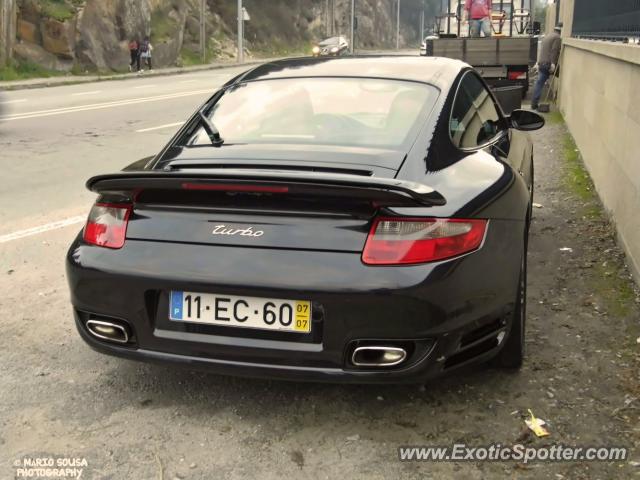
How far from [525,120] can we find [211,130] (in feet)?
7.14

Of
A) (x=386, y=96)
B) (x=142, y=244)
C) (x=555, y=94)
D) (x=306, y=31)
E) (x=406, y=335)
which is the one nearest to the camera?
(x=406, y=335)

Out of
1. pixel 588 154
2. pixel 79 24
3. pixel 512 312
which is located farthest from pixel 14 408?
pixel 79 24

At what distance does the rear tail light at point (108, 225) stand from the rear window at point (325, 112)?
0.66 metres

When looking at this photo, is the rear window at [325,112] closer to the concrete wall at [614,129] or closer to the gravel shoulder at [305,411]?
the gravel shoulder at [305,411]

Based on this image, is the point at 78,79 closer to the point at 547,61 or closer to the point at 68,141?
the point at 68,141

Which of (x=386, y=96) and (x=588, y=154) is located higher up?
(x=386, y=96)

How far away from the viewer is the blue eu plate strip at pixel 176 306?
2.96 metres

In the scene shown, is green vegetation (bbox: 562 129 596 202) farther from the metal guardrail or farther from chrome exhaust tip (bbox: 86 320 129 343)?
chrome exhaust tip (bbox: 86 320 129 343)

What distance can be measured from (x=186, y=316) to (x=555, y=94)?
1570 cm

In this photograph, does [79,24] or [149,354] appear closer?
[149,354]

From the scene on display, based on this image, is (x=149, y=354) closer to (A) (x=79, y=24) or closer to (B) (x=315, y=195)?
(B) (x=315, y=195)

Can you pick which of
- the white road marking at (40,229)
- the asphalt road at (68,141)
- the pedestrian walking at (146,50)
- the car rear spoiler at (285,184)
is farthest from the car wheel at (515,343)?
the pedestrian walking at (146,50)

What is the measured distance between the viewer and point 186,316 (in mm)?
2971

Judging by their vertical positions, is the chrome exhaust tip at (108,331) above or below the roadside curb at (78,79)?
above
